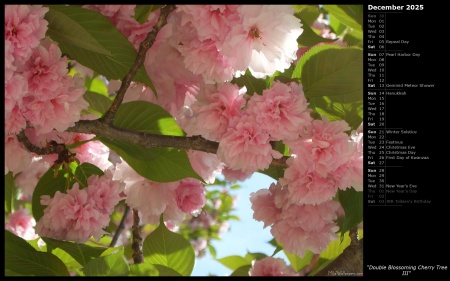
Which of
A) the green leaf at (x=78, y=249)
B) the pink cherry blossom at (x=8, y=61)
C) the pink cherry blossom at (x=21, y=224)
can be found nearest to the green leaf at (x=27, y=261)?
the green leaf at (x=78, y=249)

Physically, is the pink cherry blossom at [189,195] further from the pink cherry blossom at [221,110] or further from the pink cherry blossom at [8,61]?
the pink cherry blossom at [8,61]

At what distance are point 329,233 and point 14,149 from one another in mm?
721

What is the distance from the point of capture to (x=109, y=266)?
3.65 feet

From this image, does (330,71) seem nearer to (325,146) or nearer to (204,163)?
(325,146)

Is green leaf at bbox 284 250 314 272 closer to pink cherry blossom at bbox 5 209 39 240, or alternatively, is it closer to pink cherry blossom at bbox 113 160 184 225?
pink cherry blossom at bbox 113 160 184 225

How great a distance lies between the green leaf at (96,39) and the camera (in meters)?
1.15

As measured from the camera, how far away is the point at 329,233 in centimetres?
129

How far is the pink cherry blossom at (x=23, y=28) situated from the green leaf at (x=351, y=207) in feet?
2.35

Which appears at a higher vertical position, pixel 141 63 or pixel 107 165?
pixel 141 63

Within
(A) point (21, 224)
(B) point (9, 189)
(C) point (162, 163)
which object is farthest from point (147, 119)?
(A) point (21, 224)

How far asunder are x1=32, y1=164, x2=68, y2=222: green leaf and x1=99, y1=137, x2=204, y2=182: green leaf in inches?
6.0

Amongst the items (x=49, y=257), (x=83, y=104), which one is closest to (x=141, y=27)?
(x=83, y=104)
